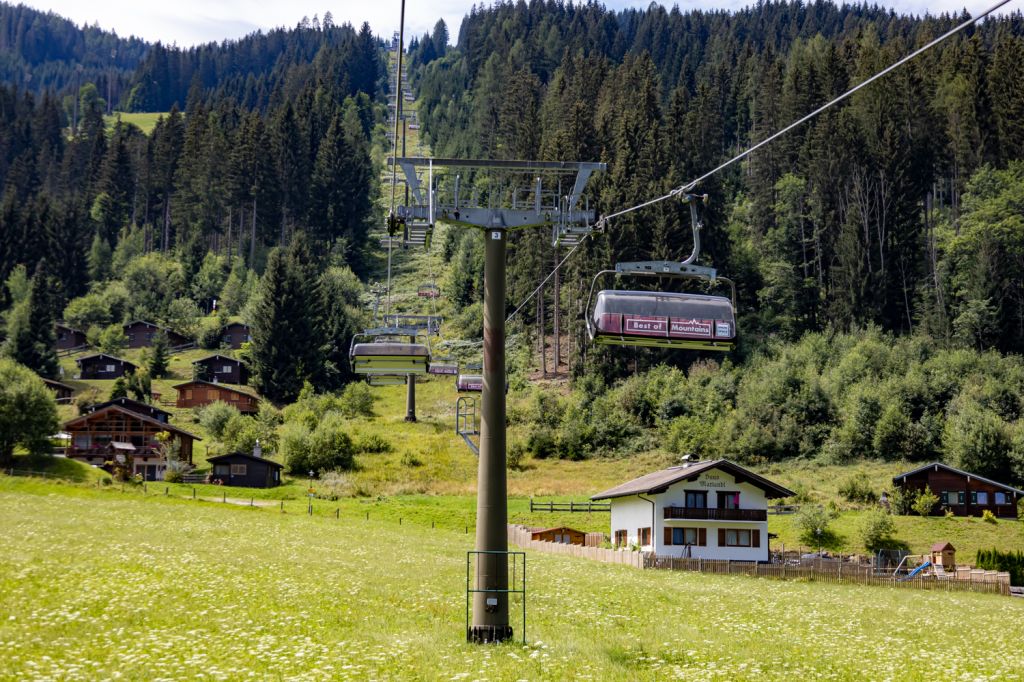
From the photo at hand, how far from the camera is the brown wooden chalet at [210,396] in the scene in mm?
105875

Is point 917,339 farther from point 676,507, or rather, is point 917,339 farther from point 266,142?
point 266,142

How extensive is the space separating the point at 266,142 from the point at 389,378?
119464mm

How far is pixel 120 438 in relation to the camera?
284ft

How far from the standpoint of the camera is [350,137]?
165 metres

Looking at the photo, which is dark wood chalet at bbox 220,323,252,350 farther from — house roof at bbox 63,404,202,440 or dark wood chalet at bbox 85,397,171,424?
house roof at bbox 63,404,202,440

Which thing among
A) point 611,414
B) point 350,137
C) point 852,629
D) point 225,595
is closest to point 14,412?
point 611,414

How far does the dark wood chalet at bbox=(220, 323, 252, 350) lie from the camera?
128 meters

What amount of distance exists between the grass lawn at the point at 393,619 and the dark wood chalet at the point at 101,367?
82337 mm

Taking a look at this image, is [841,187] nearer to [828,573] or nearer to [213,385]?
[213,385]

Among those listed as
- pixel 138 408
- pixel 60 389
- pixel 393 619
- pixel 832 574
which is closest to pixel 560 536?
pixel 832 574

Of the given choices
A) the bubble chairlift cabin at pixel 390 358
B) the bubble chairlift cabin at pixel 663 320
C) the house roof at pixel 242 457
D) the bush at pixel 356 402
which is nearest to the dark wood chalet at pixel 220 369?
the bush at pixel 356 402

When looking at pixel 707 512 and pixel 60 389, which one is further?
pixel 60 389

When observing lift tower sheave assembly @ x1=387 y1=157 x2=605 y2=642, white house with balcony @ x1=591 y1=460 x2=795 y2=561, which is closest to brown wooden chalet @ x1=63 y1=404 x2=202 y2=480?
white house with balcony @ x1=591 y1=460 x2=795 y2=561

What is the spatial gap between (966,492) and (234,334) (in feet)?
287
